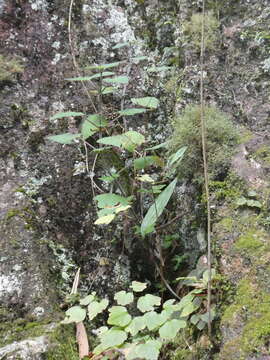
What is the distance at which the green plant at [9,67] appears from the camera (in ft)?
7.68

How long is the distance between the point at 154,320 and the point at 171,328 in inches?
2.6

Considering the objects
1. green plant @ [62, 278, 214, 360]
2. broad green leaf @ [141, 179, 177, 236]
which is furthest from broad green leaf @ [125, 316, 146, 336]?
broad green leaf @ [141, 179, 177, 236]

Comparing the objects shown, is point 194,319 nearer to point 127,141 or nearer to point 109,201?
point 109,201

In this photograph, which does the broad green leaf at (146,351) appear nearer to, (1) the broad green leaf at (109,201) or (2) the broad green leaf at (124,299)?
(2) the broad green leaf at (124,299)

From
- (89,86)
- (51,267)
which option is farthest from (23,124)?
(51,267)

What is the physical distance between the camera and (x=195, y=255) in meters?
1.93

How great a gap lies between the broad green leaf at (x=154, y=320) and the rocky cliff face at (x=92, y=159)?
23cm

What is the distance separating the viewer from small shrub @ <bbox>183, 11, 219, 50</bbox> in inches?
99.4

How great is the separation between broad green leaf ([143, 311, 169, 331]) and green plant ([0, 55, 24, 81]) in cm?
170

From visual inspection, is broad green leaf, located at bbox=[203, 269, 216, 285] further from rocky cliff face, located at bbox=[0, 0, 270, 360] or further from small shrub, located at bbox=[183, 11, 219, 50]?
small shrub, located at bbox=[183, 11, 219, 50]

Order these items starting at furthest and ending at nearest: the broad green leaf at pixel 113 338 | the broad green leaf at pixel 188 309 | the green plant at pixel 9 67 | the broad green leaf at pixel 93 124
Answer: the green plant at pixel 9 67
the broad green leaf at pixel 93 124
the broad green leaf at pixel 188 309
the broad green leaf at pixel 113 338

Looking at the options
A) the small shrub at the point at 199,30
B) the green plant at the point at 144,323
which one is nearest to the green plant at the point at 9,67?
the small shrub at the point at 199,30

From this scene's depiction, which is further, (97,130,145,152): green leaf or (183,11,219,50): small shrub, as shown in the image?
(183,11,219,50): small shrub

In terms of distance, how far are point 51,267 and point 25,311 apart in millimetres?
246
